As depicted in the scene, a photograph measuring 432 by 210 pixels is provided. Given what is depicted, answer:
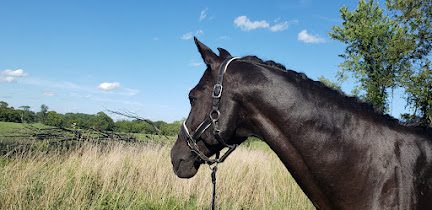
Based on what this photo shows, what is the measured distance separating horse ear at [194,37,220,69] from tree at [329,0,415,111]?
1710 cm

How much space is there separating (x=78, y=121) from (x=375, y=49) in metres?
18.1

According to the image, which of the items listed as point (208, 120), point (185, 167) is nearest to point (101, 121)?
point (185, 167)

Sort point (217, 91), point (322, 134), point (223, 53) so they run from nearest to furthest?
1. point (322, 134)
2. point (217, 91)
3. point (223, 53)

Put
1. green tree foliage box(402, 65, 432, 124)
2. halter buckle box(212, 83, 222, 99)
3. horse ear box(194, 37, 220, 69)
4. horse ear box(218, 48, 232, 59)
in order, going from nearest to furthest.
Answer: halter buckle box(212, 83, 222, 99) → horse ear box(194, 37, 220, 69) → horse ear box(218, 48, 232, 59) → green tree foliage box(402, 65, 432, 124)

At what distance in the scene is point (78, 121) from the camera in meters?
9.58

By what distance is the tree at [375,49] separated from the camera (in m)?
17.1

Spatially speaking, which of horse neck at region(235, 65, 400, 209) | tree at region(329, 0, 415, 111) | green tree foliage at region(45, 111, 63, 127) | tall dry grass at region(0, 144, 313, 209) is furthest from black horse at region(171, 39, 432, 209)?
tree at region(329, 0, 415, 111)

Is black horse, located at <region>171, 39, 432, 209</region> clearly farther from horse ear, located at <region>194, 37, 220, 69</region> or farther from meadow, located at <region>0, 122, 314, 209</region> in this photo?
meadow, located at <region>0, 122, 314, 209</region>

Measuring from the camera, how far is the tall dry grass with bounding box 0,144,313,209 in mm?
4695

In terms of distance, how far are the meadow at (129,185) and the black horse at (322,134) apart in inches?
125

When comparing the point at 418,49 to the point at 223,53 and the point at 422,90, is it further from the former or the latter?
the point at 223,53

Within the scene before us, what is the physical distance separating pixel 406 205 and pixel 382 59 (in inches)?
739

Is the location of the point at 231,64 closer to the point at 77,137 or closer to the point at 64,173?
the point at 64,173

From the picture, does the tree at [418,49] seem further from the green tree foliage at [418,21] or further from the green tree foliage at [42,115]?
the green tree foliage at [42,115]
